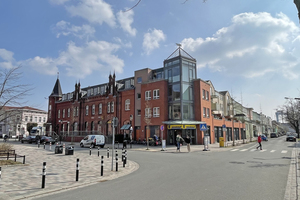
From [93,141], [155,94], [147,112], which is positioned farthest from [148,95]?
[93,141]

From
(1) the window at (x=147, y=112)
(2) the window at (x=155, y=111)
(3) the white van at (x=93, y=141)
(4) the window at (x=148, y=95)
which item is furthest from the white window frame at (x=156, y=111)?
(3) the white van at (x=93, y=141)

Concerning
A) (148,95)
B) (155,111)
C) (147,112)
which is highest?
(148,95)

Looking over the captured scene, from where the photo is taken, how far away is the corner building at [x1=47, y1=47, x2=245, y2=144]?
33.8 m

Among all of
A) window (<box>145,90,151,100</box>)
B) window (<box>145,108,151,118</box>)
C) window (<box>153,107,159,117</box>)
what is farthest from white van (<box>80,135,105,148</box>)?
window (<box>145,90,151,100</box>)

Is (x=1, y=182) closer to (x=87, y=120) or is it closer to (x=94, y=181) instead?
(x=94, y=181)

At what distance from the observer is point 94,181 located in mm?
8859

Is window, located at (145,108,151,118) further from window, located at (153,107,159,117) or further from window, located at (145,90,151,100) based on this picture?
window, located at (145,90,151,100)

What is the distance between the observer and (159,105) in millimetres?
34906

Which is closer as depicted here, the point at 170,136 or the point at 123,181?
the point at 123,181

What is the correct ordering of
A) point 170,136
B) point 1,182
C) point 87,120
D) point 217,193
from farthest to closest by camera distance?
point 87,120
point 170,136
point 1,182
point 217,193

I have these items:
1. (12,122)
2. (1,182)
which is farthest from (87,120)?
(1,182)

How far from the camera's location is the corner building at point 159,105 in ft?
111

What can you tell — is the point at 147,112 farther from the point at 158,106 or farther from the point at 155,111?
the point at 158,106

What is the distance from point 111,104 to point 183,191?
127 feet
